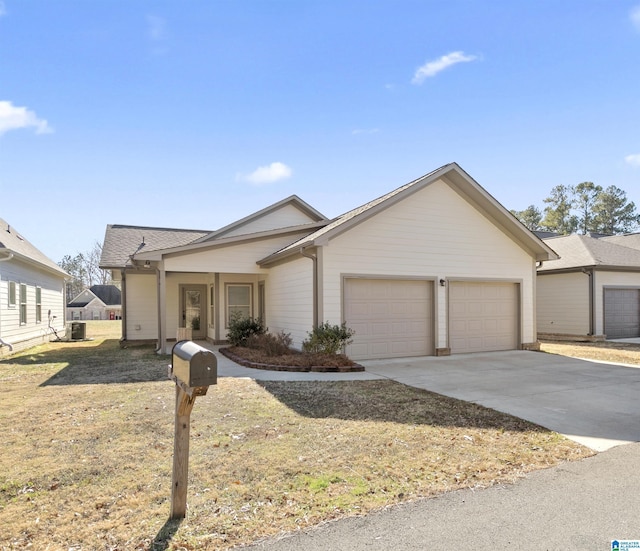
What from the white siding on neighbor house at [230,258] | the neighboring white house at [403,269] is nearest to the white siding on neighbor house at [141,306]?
the neighboring white house at [403,269]

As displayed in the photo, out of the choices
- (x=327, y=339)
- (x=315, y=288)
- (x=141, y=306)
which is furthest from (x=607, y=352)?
(x=141, y=306)

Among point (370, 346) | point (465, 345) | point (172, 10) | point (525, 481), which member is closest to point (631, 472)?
point (525, 481)

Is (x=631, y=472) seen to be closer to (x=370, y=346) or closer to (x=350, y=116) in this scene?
(x=370, y=346)

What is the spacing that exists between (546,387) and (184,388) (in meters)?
7.22

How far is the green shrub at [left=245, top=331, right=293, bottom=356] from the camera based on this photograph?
1148cm

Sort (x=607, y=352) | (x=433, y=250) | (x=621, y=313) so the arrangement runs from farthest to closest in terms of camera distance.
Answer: (x=621, y=313)
(x=607, y=352)
(x=433, y=250)

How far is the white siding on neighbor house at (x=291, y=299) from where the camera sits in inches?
450

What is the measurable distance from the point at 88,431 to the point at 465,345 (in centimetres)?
1028

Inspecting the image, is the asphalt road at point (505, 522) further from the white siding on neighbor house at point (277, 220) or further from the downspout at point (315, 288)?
the white siding on neighbor house at point (277, 220)

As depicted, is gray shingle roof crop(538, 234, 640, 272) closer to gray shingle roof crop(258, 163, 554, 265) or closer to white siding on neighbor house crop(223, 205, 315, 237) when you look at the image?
gray shingle roof crop(258, 163, 554, 265)

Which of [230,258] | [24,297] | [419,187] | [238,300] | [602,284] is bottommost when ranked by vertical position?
[238,300]

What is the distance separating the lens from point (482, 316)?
1302cm

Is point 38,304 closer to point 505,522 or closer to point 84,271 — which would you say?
point 505,522

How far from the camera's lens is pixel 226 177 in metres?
19.5
